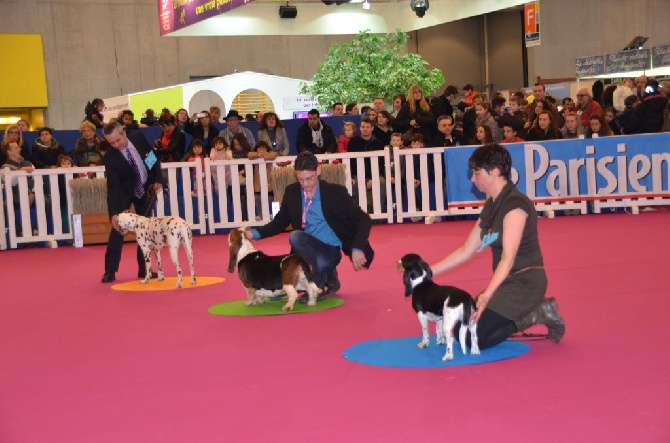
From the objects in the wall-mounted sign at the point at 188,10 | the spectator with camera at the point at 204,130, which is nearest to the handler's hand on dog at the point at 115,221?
the spectator with camera at the point at 204,130

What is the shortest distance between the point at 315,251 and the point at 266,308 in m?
0.68

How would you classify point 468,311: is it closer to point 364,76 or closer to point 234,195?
point 234,195

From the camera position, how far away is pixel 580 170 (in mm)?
14133

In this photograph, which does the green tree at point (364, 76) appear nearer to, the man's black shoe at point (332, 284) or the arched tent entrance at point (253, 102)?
the arched tent entrance at point (253, 102)

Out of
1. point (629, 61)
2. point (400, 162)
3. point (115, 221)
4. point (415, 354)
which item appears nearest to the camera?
point (415, 354)

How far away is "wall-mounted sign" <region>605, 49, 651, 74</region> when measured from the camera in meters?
22.3

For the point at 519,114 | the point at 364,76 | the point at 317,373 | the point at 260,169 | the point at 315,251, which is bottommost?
the point at 317,373

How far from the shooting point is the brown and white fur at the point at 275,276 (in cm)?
744

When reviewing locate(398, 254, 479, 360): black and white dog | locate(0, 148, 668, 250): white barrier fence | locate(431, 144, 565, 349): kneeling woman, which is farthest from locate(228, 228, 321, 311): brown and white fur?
locate(0, 148, 668, 250): white barrier fence

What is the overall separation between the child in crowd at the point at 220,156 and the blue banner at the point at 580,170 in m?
3.35

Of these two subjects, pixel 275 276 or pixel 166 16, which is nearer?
pixel 275 276

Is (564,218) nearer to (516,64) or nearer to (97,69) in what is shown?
(97,69)

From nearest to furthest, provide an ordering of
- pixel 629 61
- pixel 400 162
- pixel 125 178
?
1. pixel 125 178
2. pixel 400 162
3. pixel 629 61

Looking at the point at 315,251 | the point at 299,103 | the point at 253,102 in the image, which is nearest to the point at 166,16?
the point at 253,102
